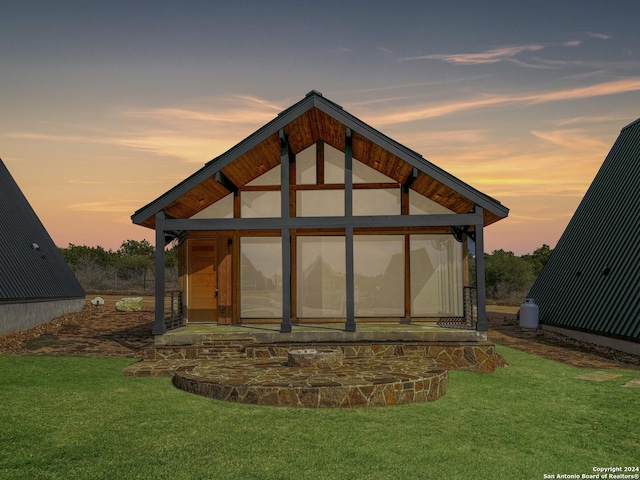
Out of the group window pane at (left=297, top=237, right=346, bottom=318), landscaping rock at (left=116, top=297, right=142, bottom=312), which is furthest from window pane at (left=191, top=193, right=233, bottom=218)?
landscaping rock at (left=116, top=297, right=142, bottom=312)

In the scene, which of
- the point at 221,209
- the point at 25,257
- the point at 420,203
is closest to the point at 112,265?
the point at 25,257

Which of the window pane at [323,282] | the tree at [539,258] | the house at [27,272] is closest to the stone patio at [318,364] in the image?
the window pane at [323,282]

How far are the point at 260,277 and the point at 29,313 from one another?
9396 mm

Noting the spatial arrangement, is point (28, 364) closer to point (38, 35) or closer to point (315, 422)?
point (315, 422)

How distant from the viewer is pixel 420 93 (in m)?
15.4

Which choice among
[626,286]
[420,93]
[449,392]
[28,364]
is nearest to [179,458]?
[449,392]

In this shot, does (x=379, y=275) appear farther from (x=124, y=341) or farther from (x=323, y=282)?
(x=124, y=341)

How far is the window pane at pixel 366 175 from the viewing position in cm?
1484

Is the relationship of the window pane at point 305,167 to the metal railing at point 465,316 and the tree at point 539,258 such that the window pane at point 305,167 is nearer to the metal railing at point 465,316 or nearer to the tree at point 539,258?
the metal railing at point 465,316

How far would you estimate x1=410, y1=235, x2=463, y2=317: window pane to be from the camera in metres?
14.8

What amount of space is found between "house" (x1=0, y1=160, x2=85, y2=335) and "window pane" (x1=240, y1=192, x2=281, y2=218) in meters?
8.47

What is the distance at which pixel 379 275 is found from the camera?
14812 mm

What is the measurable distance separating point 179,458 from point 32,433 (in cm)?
236

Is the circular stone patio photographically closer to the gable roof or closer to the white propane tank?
the gable roof
